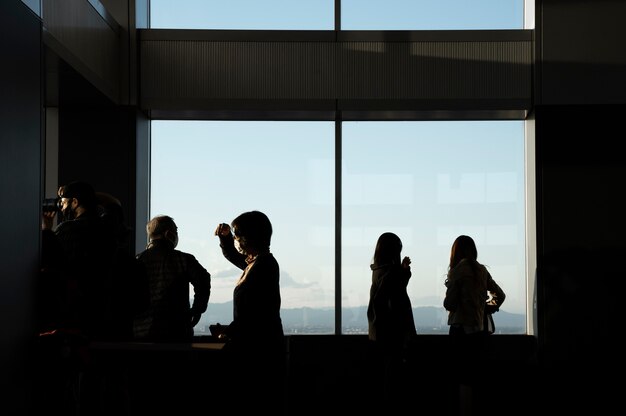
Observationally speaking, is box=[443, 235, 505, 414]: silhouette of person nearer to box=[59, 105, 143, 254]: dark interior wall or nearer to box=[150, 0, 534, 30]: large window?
box=[150, 0, 534, 30]: large window

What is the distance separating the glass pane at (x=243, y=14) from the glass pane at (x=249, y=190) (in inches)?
34.6

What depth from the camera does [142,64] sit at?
8930mm

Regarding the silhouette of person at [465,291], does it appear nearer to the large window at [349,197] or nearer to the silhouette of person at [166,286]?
the large window at [349,197]

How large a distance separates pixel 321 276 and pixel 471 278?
6.09 ft

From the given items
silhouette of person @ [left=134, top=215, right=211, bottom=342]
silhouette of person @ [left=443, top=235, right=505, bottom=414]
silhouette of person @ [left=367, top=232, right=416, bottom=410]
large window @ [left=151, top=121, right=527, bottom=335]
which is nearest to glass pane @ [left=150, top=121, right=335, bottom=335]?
large window @ [left=151, top=121, right=527, bottom=335]

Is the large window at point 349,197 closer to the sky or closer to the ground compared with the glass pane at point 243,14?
closer to the ground

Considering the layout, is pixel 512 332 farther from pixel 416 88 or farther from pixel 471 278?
pixel 416 88

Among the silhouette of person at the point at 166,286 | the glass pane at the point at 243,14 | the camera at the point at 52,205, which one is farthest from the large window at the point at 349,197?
the camera at the point at 52,205

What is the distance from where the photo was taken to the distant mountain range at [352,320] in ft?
29.8

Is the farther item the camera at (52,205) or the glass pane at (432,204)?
the glass pane at (432,204)

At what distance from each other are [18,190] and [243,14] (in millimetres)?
4752

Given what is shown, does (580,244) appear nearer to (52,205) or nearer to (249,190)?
(249,190)

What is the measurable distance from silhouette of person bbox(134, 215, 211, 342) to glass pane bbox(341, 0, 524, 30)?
380 centimetres

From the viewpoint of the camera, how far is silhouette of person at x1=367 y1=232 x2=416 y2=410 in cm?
705
